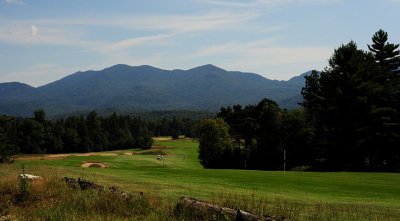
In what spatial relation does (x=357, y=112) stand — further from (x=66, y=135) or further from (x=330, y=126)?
(x=66, y=135)

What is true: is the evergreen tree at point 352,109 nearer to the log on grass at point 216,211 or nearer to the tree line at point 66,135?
the log on grass at point 216,211

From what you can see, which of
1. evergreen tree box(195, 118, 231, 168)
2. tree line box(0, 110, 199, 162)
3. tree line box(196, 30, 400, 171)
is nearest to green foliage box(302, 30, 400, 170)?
tree line box(196, 30, 400, 171)

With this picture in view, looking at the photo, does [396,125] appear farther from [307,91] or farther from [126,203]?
[126,203]

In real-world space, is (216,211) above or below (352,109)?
below

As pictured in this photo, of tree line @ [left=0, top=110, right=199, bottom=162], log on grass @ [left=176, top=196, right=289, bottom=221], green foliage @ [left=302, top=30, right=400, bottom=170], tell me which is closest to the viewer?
log on grass @ [left=176, top=196, right=289, bottom=221]

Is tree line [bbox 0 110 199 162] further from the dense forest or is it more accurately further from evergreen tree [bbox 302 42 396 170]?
evergreen tree [bbox 302 42 396 170]

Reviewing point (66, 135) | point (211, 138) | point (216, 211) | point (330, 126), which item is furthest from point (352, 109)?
point (66, 135)

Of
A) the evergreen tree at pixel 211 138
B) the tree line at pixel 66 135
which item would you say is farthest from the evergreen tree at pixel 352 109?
the tree line at pixel 66 135

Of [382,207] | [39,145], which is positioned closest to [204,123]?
[382,207]

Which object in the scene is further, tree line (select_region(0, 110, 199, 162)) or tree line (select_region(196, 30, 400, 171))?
tree line (select_region(0, 110, 199, 162))

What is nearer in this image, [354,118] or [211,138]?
[354,118]

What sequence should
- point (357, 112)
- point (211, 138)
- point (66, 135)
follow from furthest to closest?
point (66, 135), point (211, 138), point (357, 112)

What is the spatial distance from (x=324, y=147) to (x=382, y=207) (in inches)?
1355

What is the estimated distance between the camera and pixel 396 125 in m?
41.0
